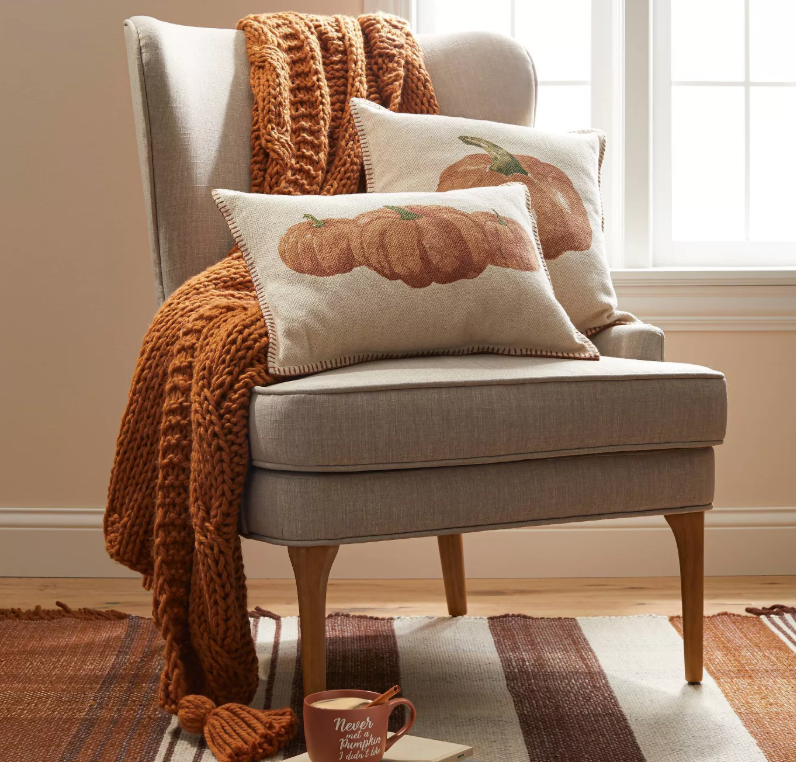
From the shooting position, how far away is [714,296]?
2.15 meters

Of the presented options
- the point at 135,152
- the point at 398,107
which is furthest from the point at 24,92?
the point at 398,107

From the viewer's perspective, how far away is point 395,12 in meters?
2.14

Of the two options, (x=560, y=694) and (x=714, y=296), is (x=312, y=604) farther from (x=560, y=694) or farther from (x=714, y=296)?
(x=714, y=296)

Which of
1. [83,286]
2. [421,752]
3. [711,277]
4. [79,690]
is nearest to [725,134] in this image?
[711,277]

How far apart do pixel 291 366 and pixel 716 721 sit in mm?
763

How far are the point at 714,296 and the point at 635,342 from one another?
65 cm

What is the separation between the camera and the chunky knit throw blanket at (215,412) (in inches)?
49.8

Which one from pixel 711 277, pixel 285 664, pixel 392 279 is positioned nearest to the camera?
pixel 392 279

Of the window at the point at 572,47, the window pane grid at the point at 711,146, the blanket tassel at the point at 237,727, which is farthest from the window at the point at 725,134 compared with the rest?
the blanket tassel at the point at 237,727

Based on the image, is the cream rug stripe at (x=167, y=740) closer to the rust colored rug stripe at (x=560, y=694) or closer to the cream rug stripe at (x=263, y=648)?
the cream rug stripe at (x=263, y=648)

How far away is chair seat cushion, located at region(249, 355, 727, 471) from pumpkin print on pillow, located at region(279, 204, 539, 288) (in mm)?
134

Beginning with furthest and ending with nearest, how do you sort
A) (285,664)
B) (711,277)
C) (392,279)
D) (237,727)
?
(711,277), (285,664), (392,279), (237,727)

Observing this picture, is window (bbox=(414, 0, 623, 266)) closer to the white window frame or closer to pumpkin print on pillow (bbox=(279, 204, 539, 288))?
the white window frame

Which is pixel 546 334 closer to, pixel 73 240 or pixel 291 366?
pixel 291 366
